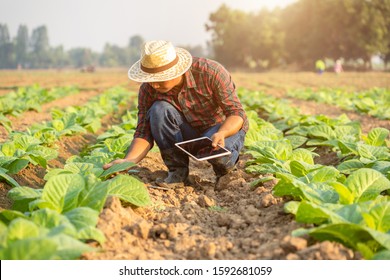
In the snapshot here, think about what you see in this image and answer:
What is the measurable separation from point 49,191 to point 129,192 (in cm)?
50

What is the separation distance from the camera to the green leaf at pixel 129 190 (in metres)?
3.01

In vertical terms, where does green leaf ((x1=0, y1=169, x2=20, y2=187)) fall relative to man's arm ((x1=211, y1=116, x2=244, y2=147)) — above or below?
below

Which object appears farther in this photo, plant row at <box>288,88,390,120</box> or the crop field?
plant row at <box>288,88,390,120</box>

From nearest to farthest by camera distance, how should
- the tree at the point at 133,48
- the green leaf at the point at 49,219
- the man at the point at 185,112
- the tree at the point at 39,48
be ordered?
the green leaf at the point at 49,219
the man at the point at 185,112
the tree at the point at 39,48
the tree at the point at 133,48

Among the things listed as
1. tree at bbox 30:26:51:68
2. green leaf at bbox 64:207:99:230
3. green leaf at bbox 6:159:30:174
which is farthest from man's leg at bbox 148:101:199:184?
tree at bbox 30:26:51:68

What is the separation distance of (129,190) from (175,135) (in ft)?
3.13

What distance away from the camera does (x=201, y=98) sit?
392cm

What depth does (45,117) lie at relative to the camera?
27.9ft

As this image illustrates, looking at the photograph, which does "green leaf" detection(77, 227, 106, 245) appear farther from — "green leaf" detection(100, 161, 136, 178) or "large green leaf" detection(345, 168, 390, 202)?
"large green leaf" detection(345, 168, 390, 202)

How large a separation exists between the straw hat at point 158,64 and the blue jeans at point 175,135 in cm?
39

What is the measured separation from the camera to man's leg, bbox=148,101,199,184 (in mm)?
3828

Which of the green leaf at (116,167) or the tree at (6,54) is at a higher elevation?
the green leaf at (116,167)

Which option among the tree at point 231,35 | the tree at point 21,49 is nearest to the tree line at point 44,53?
the tree at point 21,49

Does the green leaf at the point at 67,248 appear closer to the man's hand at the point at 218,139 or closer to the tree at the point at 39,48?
the man's hand at the point at 218,139
